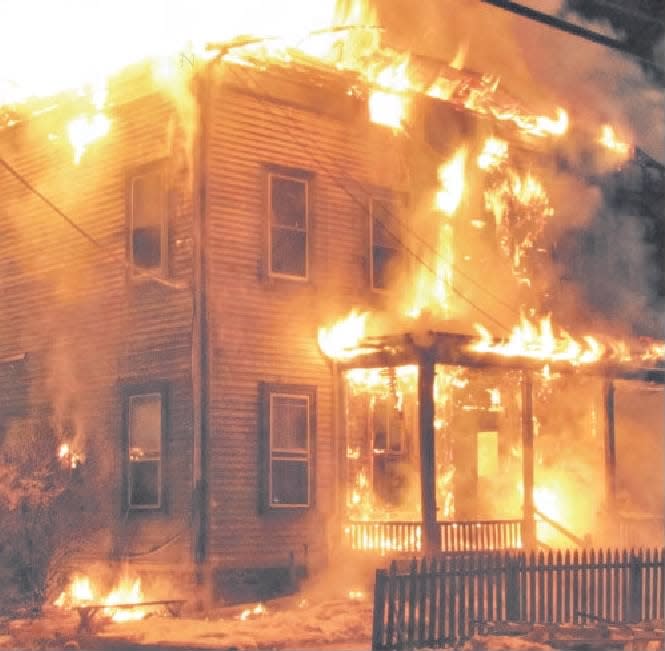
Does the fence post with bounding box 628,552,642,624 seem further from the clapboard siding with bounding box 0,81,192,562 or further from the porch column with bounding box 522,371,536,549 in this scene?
the clapboard siding with bounding box 0,81,192,562

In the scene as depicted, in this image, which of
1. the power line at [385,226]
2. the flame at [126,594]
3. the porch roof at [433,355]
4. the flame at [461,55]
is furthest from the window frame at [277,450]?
the flame at [461,55]

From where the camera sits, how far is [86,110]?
→ 2039cm

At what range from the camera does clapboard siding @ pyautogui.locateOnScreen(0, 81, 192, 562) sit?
738 inches

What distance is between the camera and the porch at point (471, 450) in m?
18.8

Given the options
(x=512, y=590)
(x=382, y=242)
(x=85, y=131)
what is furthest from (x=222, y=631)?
(x=85, y=131)

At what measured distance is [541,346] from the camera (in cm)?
1992

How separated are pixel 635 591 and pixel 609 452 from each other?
5.55 metres

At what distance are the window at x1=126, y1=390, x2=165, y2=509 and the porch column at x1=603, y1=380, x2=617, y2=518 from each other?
24.8 ft

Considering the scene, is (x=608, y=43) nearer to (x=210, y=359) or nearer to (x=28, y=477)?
(x=210, y=359)

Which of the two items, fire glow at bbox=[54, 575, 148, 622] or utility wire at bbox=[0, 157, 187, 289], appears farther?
utility wire at bbox=[0, 157, 187, 289]

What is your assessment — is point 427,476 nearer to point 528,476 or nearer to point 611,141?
point 528,476

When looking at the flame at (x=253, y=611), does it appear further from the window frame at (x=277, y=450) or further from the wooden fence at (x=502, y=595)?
the wooden fence at (x=502, y=595)

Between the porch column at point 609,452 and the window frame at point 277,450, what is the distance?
5.29m

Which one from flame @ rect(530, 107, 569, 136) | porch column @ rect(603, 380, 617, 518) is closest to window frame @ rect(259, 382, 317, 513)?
porch column @ rect(603, 380, 617, 518)
